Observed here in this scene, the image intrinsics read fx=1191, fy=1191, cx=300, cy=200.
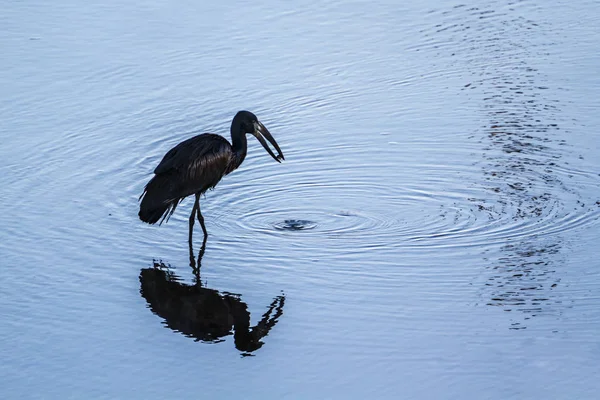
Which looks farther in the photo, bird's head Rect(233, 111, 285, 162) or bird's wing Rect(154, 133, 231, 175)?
bird's head Rect(233, 111, 285, 162)

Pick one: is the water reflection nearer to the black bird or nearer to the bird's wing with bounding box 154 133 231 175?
the black bird

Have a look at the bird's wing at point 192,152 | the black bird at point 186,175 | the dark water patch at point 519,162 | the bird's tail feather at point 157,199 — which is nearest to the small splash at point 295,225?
the black bird at point 186,175

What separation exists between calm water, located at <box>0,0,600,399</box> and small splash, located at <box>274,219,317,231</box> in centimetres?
5

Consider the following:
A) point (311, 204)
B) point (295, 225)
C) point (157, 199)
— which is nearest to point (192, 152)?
point (157, 199)

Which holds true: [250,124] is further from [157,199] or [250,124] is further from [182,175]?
[157,199]

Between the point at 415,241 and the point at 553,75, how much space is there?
568cm

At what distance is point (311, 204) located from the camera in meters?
12.7

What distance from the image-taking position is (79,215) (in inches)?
491

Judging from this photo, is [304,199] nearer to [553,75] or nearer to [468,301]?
[468,301]

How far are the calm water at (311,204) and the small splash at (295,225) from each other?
52 mm

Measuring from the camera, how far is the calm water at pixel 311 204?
362 inches

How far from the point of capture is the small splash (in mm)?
12055

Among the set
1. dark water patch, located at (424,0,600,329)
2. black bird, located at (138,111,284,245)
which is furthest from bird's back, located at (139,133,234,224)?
dark water patch, located at (424,0,600,329)

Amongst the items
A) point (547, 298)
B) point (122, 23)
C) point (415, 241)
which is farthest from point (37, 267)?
point (122, 23)
